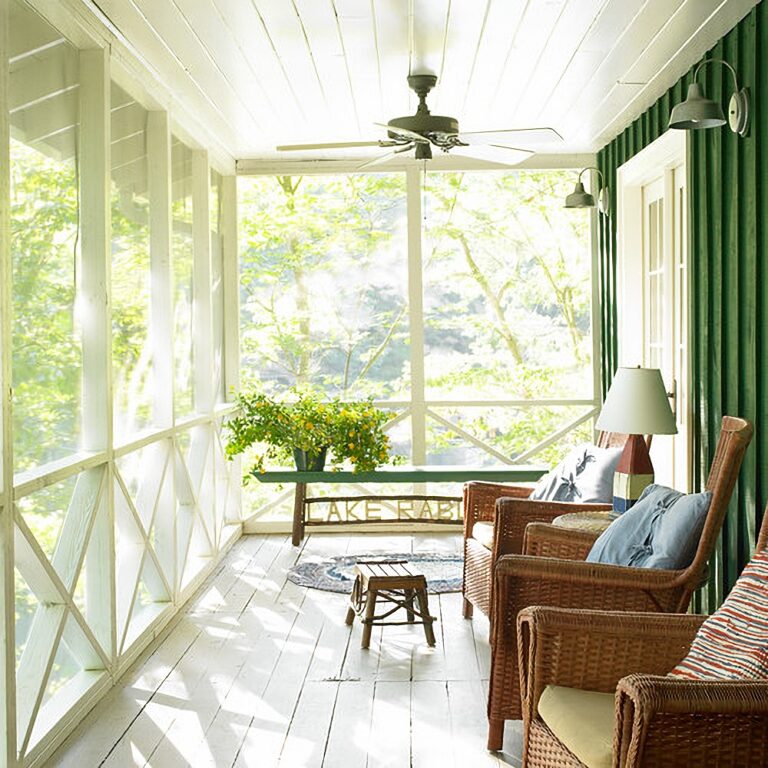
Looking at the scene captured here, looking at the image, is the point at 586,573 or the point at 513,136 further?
the point at 513,136

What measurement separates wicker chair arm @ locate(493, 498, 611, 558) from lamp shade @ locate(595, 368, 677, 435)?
454 mm

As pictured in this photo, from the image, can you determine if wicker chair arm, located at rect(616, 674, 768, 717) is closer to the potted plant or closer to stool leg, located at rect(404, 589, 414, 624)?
stool leg, located at rect(404, 589, 414, 624)

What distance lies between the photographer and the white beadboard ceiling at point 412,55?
3.84m

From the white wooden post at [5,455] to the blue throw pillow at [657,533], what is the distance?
1947 millimetres

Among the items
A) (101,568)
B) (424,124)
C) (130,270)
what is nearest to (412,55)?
(424,124)

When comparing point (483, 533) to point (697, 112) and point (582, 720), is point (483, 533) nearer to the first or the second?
point (697, 112)

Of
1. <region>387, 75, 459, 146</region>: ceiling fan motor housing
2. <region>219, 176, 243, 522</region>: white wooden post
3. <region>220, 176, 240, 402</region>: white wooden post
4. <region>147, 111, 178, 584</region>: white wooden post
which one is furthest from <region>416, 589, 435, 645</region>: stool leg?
<region>220, 176, 240, 402</region>: white wooden post

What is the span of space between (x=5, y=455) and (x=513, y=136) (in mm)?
2568

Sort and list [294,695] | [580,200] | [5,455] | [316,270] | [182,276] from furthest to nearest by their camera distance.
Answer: [316,270], [580,200], [182,276], [294,695], [5,455]

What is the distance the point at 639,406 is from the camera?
4.35 m

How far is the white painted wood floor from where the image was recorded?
337cm

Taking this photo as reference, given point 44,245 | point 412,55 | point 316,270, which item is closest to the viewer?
point 44,245

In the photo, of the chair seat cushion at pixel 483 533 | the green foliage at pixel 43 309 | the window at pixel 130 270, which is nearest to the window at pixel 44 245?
the green foliage at pixel 43 309

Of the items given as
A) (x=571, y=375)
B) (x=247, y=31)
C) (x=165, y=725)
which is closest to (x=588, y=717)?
(x=165, y=725)
